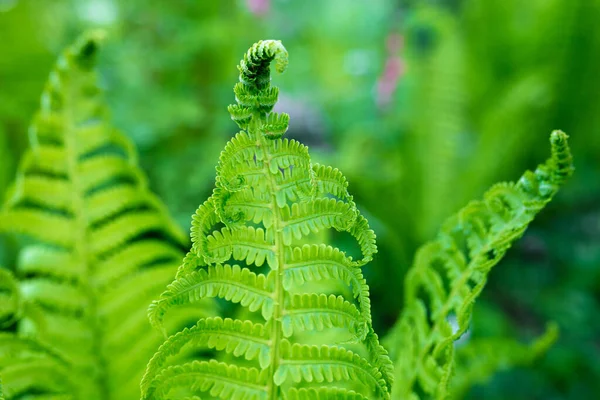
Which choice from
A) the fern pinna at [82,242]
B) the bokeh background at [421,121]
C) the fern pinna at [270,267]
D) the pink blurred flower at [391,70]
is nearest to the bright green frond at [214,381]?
the fern pinna at [270,267]

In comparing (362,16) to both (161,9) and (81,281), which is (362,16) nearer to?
(161,9)

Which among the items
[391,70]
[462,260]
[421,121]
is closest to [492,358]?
[462,260]

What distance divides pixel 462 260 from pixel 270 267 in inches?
11.8

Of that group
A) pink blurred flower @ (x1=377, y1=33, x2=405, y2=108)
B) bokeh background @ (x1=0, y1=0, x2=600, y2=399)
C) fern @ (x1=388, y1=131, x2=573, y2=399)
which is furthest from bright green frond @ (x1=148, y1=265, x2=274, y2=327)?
pink blurred flower @ (x1=377, y1=33, x2=405, y2=108)

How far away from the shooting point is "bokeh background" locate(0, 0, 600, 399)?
1.79m

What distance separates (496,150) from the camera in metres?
1.98

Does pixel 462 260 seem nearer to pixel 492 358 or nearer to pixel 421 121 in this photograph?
pixel 492 358

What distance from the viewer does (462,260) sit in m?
0.76

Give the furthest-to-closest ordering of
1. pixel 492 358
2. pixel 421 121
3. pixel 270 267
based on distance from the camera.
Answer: pixel 421 121 → pixel 492 358 → pixel 270 267

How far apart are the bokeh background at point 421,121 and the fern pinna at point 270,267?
1.07 meters

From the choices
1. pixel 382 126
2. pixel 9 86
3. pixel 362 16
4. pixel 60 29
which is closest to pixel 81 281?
pixel 9 86

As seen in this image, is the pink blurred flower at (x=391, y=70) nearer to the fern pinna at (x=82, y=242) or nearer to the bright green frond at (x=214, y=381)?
the fern pinna at (x=82, y=242)

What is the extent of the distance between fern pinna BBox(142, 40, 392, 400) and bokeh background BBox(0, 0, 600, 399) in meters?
1.07

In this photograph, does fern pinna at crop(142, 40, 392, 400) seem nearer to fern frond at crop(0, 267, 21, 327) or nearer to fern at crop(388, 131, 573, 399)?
fern at crop(388, 131, 573, 399)
